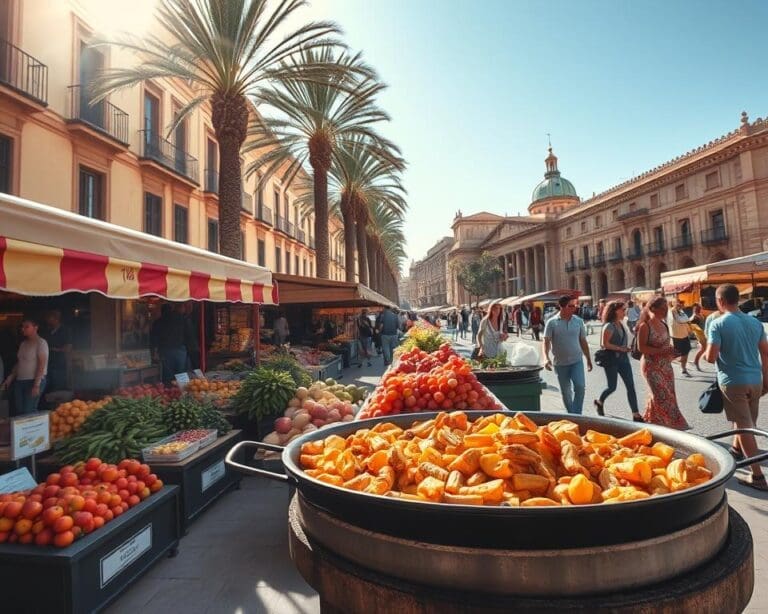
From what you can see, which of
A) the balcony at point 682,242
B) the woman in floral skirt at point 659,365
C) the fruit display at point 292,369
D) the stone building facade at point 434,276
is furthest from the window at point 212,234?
the stone building facade at point 434,276

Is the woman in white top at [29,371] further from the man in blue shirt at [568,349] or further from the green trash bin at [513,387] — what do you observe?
the man in blue shirt at [568,349]

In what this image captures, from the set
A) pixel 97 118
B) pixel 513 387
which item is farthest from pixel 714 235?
pixel 97 118

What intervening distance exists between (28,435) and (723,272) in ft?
51.4

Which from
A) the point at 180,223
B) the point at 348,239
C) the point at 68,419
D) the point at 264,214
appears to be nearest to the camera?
the point at 68,419

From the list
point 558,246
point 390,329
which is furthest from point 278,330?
point 558,246

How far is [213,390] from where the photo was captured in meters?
5.91

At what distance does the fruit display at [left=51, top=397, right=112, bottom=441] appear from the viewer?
13.1 feet

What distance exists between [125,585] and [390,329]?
11.4 metres

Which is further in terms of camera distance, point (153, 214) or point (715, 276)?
point (153, 214)

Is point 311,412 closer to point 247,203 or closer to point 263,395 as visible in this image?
point 263,395

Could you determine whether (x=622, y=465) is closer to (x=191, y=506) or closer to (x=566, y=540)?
(x=566, y=540)

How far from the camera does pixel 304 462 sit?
196 centimetres

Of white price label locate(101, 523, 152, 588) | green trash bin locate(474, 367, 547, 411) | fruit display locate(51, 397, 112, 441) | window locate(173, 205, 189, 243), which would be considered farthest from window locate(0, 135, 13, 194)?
green trash bin locate(474, 367, 547, 411)

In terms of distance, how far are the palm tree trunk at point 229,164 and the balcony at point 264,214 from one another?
1166 cm
